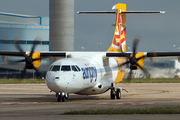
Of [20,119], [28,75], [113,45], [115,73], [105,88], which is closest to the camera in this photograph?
[20,119]

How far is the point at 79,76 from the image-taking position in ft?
69.7

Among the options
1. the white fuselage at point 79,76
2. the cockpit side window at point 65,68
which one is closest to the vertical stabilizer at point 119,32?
the white fuselage at point 79,76

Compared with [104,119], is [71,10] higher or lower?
higher

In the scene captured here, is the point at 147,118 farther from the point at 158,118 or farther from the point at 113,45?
the point at 113,45

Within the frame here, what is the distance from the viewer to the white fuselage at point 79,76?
2031cm

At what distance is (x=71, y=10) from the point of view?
44969 millimetres

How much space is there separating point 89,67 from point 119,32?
28.5 ft

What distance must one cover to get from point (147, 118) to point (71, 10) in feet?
110

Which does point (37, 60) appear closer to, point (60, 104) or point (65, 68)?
point (65, 68)

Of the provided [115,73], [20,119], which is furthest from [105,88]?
[20,119]

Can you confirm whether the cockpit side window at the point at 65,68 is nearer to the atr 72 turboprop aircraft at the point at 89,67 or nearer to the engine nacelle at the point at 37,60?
the atr 72 turboprop aircraft at the point at 89,67

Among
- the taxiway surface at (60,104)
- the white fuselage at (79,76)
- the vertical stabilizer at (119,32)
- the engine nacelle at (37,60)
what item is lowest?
the taxiway surface at (60,104)

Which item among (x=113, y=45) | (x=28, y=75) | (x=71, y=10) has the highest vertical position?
(x=71, y=10)

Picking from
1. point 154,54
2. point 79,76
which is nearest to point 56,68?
point 79,76
